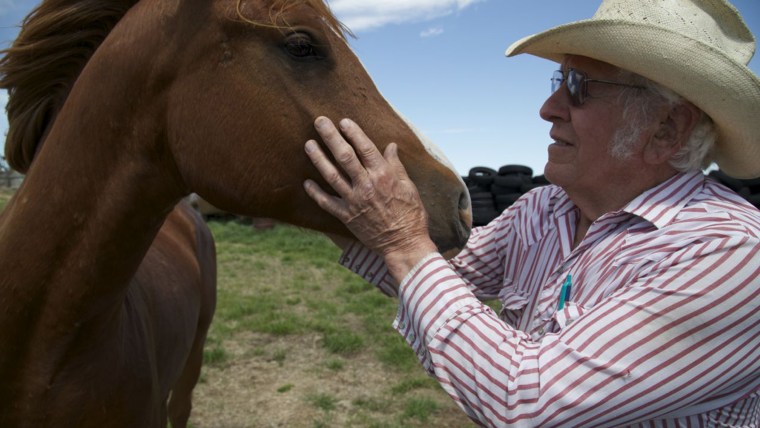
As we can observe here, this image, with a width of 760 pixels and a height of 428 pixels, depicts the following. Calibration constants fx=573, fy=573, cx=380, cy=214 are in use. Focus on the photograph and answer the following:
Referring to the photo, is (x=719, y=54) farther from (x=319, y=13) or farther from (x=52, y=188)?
(x=52, y=188)

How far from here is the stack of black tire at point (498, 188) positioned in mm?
8188

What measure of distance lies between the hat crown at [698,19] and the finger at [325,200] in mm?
937

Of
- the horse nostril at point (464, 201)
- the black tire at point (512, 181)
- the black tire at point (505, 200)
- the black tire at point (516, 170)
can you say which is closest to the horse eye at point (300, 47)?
the horse nostril at point (464, 201)

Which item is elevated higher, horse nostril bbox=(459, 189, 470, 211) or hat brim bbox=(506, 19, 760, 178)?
hat brim bbox=(506, 19, 760, 178)

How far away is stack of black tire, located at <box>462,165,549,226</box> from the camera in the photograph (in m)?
8.19

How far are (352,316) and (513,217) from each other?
490cm

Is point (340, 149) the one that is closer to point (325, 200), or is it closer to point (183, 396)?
point (325, 200)

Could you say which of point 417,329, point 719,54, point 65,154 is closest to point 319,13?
point 65,154

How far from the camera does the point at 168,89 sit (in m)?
1.76

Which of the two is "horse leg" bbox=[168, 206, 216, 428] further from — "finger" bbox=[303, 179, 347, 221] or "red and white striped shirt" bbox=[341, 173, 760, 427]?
"red and white striped shirt" bbox=[341, 173, 760, 427]

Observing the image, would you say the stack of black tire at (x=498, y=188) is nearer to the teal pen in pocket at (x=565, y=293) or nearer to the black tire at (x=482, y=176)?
the black tire at (x=482, y=176)

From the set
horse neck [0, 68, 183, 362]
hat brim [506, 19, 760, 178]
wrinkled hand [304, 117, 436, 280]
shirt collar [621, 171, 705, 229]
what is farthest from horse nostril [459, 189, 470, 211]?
horse neck [0, 68, 183, 362]

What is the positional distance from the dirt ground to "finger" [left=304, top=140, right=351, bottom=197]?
325 centimetres

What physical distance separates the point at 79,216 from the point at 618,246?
5.30ft
